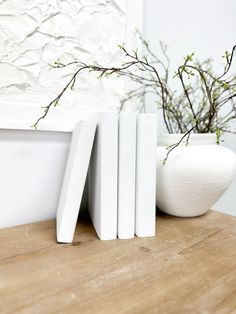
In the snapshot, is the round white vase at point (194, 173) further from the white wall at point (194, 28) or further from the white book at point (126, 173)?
the white wall at point (194, 28)

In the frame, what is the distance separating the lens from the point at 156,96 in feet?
2.68

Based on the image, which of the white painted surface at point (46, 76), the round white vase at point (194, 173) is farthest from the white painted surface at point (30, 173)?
the round white vase at point (194, 173)

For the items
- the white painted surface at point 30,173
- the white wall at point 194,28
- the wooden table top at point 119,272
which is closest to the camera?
the wooden table top at point 119,272

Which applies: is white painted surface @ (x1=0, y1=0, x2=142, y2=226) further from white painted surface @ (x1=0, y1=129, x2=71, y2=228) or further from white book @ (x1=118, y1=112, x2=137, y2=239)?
white book @ (x1=118, y1=112, x2=137, y2=239)

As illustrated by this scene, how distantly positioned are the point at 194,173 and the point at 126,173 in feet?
0.57

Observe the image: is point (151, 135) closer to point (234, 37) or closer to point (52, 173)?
point (52, 173)

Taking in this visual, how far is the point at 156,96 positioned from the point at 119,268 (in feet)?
1.90

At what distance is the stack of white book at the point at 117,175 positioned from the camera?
0.50 meters

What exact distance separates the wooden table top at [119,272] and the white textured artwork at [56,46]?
35 centimetres

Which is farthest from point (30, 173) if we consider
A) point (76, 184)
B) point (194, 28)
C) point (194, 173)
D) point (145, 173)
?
point (194, 28)

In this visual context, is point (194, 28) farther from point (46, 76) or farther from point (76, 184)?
point (76, 184)

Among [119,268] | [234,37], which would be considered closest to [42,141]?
[119,268]

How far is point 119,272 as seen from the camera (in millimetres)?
394

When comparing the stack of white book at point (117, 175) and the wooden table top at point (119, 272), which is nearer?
the wooden table top at point (119, 272)
